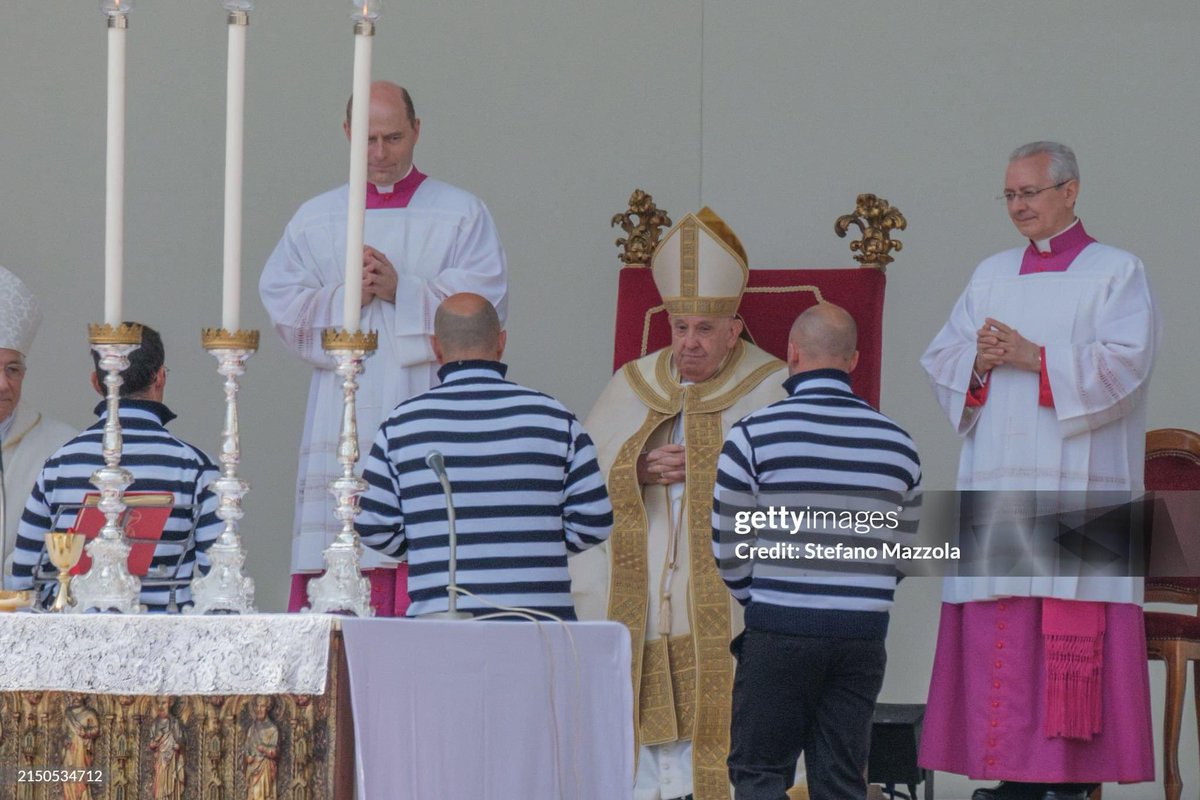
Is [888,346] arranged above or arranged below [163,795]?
above

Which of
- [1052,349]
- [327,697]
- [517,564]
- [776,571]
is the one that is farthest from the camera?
[1052,349]

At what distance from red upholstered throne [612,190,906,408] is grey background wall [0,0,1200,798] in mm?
1322

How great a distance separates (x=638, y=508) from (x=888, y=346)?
6.85 ft

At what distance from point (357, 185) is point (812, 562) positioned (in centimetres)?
167

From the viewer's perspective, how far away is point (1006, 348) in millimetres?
5676

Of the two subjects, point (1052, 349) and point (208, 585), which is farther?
point (1052, 349)

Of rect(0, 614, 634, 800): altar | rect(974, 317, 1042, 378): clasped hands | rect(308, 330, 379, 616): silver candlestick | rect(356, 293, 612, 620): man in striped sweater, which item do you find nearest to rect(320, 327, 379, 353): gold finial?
rect(308, 330, 379, 616): silver candlestick

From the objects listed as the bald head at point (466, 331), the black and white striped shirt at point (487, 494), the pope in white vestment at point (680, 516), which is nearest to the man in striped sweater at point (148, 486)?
the black and white striped shirt at point (487, 494)

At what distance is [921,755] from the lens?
582 cm

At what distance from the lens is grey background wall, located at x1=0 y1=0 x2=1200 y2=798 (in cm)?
767

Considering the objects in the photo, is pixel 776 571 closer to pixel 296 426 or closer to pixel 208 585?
pixel 208 585

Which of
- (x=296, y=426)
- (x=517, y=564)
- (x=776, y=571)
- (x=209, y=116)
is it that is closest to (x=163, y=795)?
(x=517, y=564)

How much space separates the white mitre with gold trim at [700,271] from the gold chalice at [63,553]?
106 inches

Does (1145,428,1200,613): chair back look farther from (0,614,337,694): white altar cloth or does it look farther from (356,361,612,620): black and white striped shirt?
(0,614,337,694): white altar cloth
